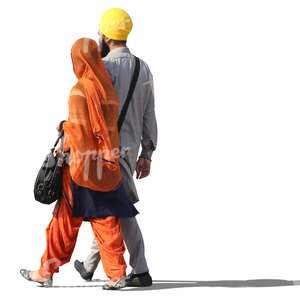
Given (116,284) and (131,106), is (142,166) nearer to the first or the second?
(131,106)

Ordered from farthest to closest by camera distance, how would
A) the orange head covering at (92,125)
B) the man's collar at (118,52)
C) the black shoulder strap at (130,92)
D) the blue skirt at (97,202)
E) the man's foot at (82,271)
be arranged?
the man's foot at (82,271), the man's collar at (118,52), the black shoulder strap at (130,92), the blue skirt at (97,202), the orange head covering at (92,125)

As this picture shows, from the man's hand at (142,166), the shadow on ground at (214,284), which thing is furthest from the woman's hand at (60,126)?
the shadow on ground at (214,284)

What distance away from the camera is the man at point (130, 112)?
14.3 m

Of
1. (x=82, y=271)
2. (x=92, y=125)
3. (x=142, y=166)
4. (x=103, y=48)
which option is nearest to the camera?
(x=92, y=125)

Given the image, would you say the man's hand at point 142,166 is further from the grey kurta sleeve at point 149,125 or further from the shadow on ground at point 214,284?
the shadow on ground at point 214,284

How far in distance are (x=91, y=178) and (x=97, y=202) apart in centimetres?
32

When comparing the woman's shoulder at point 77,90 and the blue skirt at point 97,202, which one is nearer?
the woman's shoulder at point 77,90

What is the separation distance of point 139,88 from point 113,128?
62cm

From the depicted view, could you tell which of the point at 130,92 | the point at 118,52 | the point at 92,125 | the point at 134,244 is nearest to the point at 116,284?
the point at 134,244

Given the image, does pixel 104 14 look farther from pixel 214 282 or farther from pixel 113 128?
pixel 214 282

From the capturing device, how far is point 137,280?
569 inches

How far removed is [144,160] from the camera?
14719 millimetres

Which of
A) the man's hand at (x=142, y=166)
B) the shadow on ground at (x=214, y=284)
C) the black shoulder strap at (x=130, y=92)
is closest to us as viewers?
the black shoulder strap at (x=130, y=92)

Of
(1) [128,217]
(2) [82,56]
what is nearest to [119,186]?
(1) [128,217]
